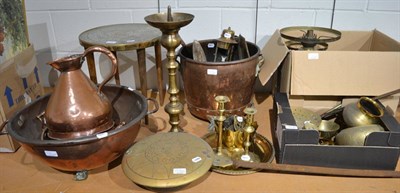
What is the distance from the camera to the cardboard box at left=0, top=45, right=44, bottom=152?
1178 millimetres

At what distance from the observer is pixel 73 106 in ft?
3.24

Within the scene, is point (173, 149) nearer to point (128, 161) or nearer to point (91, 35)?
point (128, 161)

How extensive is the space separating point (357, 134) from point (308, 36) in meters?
0.46

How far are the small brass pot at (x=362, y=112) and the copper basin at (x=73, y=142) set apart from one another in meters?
0.72

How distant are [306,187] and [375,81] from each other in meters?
0.50

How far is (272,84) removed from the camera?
1.68m

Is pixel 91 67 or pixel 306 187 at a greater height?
pixel 91 67

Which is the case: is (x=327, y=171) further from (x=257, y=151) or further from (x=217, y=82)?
(x=217, y=82)

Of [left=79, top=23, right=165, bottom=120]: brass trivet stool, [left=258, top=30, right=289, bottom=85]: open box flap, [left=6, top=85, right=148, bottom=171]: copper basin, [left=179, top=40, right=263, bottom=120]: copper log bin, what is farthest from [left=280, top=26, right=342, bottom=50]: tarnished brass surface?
[left=6, top=85, right=148, bottom=171]: copper basin

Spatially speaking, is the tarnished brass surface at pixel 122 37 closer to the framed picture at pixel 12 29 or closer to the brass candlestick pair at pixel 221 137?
the framed picture at pixel 12 29

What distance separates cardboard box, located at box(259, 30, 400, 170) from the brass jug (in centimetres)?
59

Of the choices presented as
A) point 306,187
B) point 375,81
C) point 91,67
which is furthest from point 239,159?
point 91,67

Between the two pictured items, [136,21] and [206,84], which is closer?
[206,84]

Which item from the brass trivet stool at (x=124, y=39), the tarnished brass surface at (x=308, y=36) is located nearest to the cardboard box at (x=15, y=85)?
the brass trivet stool at (x=124, y=39)
